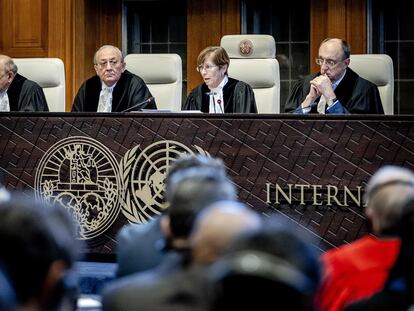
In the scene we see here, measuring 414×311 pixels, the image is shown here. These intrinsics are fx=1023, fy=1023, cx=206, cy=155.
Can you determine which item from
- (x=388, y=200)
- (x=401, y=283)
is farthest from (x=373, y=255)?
(x=401, y=283)

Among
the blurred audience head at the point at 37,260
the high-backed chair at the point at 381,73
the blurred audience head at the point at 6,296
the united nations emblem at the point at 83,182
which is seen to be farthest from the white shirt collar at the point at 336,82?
the blurred audience head at the point at 6,296

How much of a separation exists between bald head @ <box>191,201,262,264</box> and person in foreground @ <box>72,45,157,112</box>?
5149mm

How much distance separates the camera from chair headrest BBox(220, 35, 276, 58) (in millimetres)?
6988

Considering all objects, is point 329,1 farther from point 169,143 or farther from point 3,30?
point 169,143

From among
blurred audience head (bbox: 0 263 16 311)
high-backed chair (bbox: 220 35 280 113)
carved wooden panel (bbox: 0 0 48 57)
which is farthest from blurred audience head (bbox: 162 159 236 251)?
carved wooden panel (bbox: 0 0 48 57)

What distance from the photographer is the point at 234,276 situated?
4.28 ft

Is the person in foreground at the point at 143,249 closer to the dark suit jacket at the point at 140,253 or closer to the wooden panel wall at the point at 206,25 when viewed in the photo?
the dark suit jacket at the point at 140,253

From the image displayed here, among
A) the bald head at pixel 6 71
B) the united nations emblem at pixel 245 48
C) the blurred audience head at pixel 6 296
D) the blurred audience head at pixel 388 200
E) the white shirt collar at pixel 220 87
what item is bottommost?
the blurred audience head at pixel 6 296

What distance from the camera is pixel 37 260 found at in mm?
1431

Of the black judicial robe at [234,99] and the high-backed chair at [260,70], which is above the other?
the high-backed chair at [260,70]

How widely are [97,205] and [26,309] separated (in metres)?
3.85

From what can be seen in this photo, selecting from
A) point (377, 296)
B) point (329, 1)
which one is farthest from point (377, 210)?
point (329, 1)

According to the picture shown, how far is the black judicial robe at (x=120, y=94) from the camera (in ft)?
22.2

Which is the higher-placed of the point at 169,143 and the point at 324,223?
the point at 169,143
